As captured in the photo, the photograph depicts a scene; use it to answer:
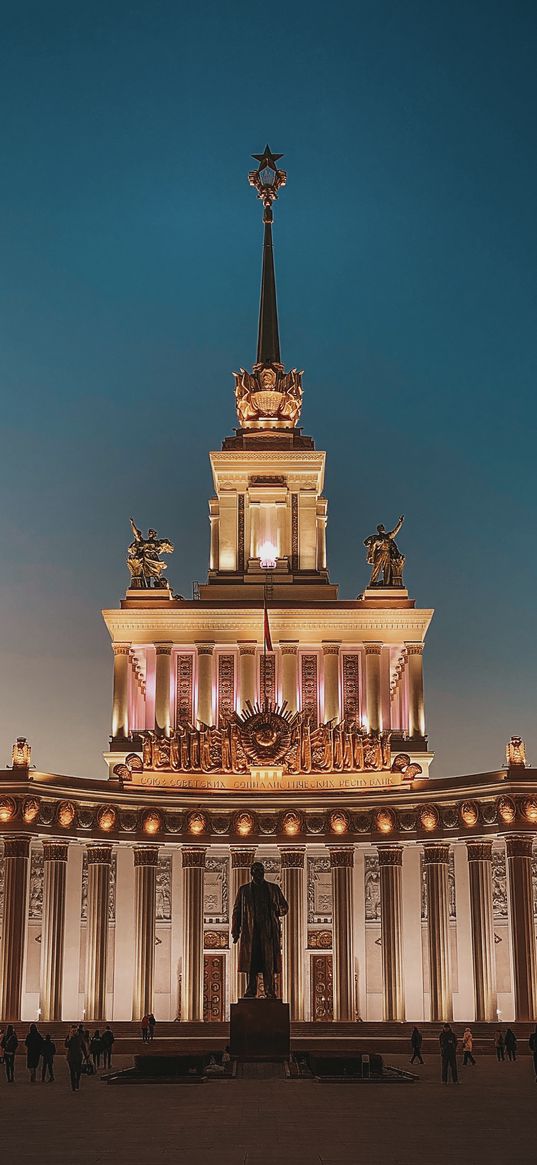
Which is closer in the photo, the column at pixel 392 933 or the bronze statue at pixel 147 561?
the column at pixel 392 933

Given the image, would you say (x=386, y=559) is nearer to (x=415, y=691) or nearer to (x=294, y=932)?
(x=415, y=691)

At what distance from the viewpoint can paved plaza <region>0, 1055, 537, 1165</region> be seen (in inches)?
953

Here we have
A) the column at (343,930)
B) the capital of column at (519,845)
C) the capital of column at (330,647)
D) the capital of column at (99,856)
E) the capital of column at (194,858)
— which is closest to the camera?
the capital of column at (519,845)

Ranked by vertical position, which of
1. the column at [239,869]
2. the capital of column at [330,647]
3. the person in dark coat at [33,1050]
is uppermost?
the capital of column at [330,647]

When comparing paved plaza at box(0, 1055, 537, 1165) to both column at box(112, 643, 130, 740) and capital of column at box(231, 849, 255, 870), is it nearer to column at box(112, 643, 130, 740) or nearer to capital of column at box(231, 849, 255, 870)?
capital of column at box(231, 849, 255, 870)

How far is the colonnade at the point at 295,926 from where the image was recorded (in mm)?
64562

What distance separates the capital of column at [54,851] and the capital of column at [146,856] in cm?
398

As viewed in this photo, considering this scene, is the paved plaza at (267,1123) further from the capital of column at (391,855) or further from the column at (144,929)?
the capital of column at (391,855)

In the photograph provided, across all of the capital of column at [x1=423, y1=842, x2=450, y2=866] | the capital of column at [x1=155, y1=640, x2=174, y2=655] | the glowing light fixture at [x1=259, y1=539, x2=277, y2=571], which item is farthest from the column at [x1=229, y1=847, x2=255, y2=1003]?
the glowing light fixture at [x1=259, y1=539, x2=277, y2=571]

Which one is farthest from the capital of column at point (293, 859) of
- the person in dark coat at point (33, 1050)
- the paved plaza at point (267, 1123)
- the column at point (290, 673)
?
the paved plaza at point (267, 1123)

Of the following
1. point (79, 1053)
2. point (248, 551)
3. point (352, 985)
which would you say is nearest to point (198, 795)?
point (352, 985)

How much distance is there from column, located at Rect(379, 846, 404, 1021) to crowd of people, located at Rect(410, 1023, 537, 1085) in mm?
7727

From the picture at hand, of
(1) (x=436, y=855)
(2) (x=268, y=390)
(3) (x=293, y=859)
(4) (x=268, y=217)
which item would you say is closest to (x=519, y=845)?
(1) (x=436, y=855)

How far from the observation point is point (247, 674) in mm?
86562
